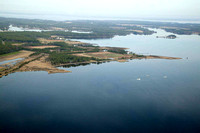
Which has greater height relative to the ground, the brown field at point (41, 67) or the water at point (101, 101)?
the brown field at point (41, 67)

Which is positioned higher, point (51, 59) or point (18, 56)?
point (18, 56)

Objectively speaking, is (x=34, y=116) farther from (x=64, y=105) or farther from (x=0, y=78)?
(x=0, y=78)

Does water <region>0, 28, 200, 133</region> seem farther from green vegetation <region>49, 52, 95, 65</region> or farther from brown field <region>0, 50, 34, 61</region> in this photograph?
brown field <region>0, 50, 34, 61</region>

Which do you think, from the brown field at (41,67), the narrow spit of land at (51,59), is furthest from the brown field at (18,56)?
the brown field at (41,67)

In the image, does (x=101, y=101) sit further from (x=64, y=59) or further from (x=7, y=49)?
(x=7, y=49)

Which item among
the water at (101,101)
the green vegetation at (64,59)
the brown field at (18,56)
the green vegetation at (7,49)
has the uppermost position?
the green vegetation at (7,49)

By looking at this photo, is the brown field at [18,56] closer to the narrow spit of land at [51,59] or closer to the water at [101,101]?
the narrow spit of land at [51,59]

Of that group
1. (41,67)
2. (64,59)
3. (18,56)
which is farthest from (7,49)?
(41,67)


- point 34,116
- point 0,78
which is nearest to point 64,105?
point 34,116
